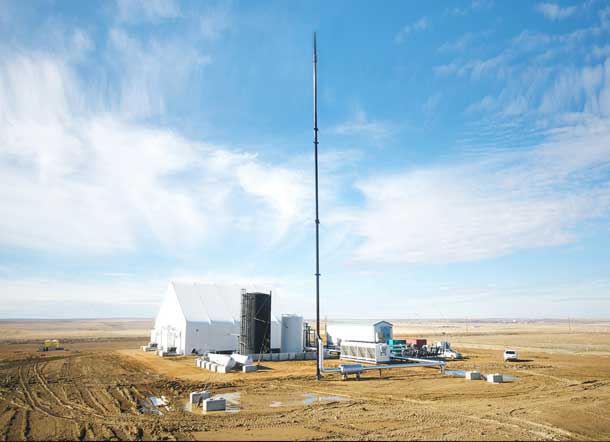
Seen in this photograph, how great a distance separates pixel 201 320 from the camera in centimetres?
3481

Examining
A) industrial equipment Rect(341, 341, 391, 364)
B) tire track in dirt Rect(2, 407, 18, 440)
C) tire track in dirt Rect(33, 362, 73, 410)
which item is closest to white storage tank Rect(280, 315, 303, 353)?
industrial equipment Rect(341, 341, 391, 364)

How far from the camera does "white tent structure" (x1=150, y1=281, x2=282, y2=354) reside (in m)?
34.5

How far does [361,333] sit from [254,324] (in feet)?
33.1

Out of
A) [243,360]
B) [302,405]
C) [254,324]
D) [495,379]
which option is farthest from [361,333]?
[302,405]

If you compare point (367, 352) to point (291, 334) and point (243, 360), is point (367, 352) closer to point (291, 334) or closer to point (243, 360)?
point (291, 334)

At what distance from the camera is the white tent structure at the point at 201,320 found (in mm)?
34497

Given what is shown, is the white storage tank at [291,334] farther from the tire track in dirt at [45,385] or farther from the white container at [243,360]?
the tire track in dirt at [45,385]

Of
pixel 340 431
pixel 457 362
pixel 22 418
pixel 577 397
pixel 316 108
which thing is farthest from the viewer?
pixel 457 362

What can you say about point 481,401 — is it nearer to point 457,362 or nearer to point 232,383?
point 232,383

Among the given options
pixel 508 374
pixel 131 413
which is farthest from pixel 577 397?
pixel 131 413

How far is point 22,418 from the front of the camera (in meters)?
13.4

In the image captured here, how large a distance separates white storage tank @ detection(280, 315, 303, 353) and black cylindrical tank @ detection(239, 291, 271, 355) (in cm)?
381

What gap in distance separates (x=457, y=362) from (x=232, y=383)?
60.0 ft

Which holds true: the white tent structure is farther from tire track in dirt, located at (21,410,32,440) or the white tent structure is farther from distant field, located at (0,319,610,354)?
distant field, located at (0,319,610,354)
